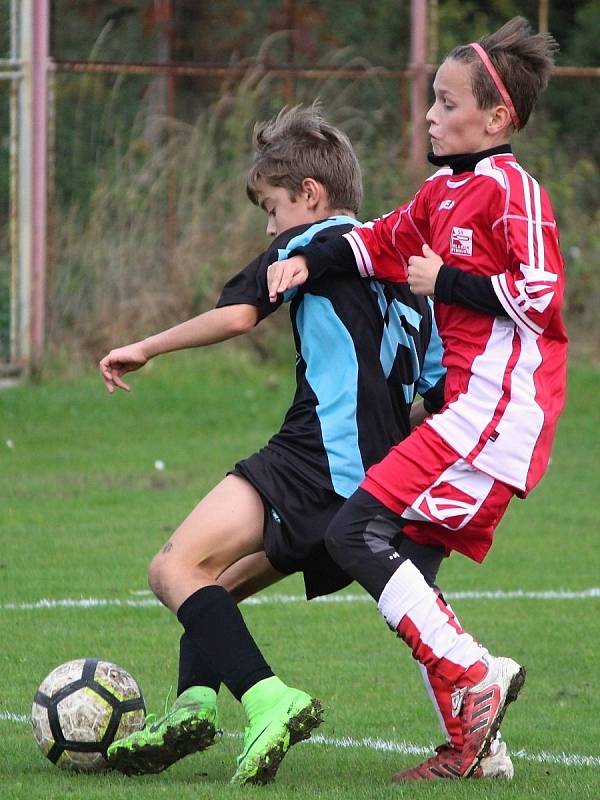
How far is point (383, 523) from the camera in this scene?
442 centimetres

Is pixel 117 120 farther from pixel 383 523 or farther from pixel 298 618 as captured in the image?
pixel 383 523

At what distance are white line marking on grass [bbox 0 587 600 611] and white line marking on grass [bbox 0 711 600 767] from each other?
6.31 feet

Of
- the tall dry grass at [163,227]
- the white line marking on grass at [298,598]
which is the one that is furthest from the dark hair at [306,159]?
the tall dry grass at [163,227]

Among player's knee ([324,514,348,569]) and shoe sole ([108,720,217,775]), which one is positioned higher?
player's knee ([324,514,348,569])

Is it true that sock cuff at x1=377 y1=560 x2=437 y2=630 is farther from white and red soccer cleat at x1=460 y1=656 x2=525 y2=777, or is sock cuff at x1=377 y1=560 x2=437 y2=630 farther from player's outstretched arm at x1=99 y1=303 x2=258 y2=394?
player's outstretched arm at x1=99 y1=303 x2=258 y2=394

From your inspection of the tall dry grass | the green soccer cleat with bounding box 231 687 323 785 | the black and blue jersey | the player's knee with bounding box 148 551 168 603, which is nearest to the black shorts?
the black and blue jersey

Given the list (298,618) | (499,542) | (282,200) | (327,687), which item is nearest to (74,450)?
(499,542)

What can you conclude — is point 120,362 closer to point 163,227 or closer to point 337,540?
point 337,540

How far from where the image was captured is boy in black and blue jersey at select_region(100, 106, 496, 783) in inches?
181

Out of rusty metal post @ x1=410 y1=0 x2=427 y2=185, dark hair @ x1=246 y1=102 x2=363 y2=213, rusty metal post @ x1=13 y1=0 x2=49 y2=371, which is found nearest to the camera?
dark hair @ x1=246 y1=102 x2=363 y2=213

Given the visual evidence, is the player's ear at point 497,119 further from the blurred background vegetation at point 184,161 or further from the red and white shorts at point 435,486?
the blurred background vegetation at point 184,161

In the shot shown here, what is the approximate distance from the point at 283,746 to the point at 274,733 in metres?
0.05

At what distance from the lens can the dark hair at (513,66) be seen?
454 centimetres

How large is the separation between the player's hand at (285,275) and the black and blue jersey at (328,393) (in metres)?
0.10
